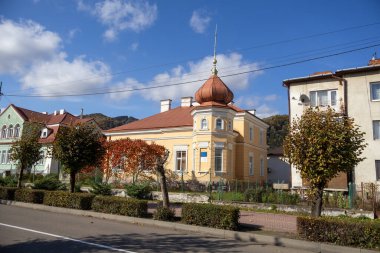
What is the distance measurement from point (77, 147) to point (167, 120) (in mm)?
18676

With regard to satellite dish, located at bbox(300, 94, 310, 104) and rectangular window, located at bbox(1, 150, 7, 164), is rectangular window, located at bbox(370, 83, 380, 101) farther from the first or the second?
rectangular window, located at bbox(1, 150, 7, 164)

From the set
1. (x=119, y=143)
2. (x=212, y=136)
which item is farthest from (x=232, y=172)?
(x=119, y=143)

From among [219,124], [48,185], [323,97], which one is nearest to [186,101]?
[219,124]

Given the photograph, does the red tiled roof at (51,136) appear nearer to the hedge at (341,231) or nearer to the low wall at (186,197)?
the low wall at (186,197)

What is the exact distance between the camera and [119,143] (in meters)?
27.3

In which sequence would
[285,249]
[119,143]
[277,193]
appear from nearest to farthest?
[285,249] → [277,193] → [119,143]

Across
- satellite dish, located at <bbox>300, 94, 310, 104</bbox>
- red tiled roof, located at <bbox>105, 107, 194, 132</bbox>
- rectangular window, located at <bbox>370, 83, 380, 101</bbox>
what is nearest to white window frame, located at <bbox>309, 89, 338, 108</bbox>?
satellite dish, located at <bbox>300, 94, 310, 104</bbox>

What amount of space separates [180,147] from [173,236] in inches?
877

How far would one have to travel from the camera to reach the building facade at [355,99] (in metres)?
24.0

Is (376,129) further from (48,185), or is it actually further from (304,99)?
(48,185)

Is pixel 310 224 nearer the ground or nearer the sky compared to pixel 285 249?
nearer the sky

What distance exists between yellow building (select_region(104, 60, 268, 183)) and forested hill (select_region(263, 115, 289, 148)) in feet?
133

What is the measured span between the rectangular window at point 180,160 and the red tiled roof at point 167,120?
2.75 meters

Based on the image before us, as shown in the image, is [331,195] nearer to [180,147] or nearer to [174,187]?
[174,187]
